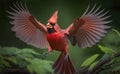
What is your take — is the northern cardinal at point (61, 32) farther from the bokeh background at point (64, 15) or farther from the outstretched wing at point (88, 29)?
the bokeh background at point (64, 15)

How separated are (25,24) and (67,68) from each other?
0.20 metres

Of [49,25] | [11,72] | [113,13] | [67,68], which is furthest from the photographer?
[113,13]

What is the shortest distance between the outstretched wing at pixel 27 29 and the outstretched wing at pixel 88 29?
3.9 inches

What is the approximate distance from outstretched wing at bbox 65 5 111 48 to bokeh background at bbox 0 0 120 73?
0.22 meters

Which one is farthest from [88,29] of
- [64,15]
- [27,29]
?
[64,15]

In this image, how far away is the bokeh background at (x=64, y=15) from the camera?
173 centimetres

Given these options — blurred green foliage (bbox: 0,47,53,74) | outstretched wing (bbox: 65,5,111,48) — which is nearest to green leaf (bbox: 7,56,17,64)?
blurred green foliage (bbox: 0,47,53,74)

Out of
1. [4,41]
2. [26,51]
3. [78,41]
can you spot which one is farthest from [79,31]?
[4,41]

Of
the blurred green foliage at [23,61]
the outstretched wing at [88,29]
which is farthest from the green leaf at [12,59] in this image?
the outstretched wing at [88,29]

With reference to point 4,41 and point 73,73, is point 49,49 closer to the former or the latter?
point 73,73

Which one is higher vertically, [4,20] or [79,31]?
[4,20]

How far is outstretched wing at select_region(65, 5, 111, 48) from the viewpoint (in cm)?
140

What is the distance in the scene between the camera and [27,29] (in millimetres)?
1471

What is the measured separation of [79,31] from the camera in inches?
56.5
